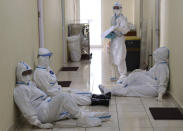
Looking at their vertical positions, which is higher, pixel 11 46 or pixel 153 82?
pixel 11 46

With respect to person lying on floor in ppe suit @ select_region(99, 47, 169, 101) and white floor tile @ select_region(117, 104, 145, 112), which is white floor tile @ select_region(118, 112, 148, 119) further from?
person lying on floor in ppe suit @ select_region(99, 47, 169, 101)

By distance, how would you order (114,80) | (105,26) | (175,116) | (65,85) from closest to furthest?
(175,116) → (65,85) → (114,80) → (105,26)

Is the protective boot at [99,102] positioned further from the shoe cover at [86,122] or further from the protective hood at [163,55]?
the protective hood at [163,55]

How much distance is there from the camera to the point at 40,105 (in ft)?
11.6

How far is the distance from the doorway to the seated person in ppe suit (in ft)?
30.0

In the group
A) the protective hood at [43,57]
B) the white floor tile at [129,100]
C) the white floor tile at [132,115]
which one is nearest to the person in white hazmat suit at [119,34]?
the white floor tile at [129,100]

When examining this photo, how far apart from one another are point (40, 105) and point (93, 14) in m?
9.48

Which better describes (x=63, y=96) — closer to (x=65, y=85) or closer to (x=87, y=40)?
(x=65, y=85)

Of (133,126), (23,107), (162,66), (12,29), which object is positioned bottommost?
(133,126)

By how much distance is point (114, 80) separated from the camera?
6.29 metres

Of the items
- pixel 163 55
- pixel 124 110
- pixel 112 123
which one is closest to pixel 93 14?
pixel 163 55

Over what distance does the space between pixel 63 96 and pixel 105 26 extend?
9.05m

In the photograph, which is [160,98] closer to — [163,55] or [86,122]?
[163,55]

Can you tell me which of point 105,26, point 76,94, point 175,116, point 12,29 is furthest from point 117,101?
point 105,26
